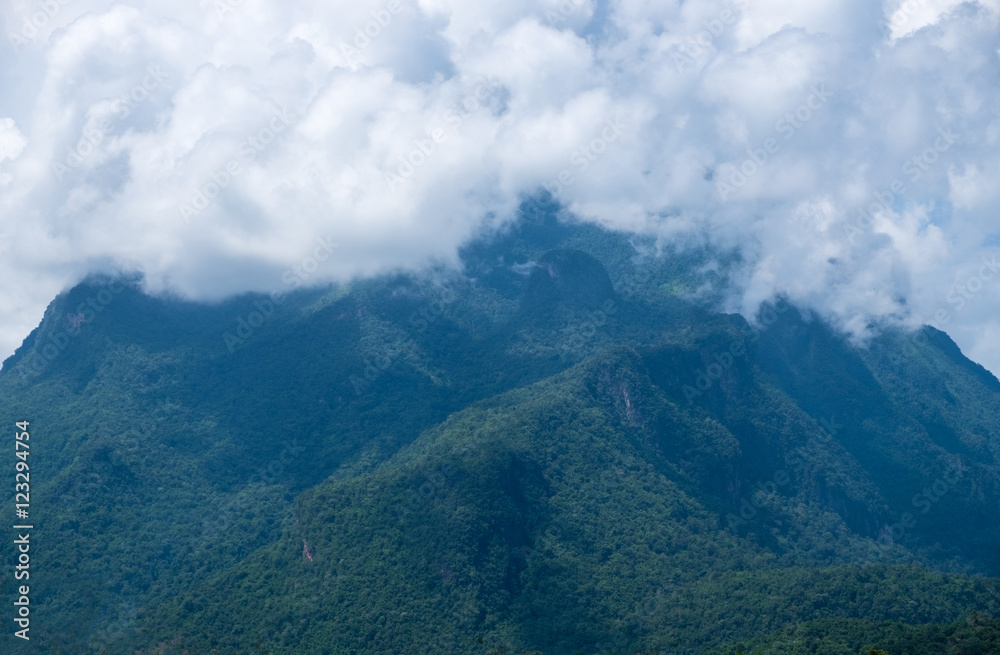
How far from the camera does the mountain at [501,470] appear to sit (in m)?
71.1

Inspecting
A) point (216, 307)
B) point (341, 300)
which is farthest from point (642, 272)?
point (216, 307)

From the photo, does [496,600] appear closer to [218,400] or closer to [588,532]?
[588,532]

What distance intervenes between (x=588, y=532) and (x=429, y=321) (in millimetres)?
48121

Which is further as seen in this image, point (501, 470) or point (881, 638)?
point (501, 470)

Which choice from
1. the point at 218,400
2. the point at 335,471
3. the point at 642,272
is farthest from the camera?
the point at 642,272

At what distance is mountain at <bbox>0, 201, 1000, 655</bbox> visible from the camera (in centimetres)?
7112

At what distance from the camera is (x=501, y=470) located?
80.6 metres

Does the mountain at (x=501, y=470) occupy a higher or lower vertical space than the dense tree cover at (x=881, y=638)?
higher

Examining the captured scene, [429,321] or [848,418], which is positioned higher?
[429,321]

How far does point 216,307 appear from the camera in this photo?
11862 cm

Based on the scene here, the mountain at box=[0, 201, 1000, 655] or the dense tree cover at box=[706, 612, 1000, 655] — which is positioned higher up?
the mountain at box=[0, 201, 1000, 655]

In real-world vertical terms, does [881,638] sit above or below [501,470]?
below

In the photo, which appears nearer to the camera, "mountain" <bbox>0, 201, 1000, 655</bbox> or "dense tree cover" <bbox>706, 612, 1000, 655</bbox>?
"dense tree cover" <bbox>706, 612, 1000, 655</bbox>

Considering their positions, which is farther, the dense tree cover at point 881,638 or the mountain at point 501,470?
the mountain at point 501,470
